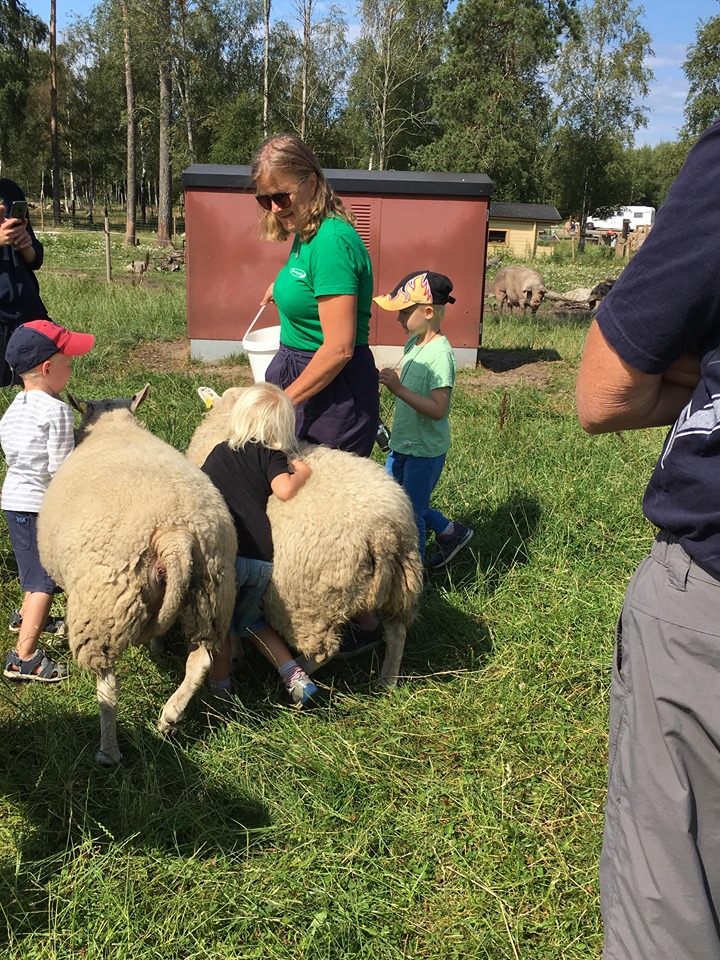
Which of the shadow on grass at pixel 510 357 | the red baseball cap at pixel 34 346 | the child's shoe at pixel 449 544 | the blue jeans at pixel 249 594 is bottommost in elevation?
the child's shoe at pixel 449 544

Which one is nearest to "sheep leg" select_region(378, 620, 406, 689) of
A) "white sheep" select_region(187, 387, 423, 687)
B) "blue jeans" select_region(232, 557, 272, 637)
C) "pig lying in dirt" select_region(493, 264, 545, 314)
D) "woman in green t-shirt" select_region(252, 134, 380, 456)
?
"white sheep" select_region(187, 387, 423, 687)

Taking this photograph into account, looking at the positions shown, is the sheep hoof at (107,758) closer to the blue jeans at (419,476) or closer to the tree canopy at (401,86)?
the blue jeans at (419,476)

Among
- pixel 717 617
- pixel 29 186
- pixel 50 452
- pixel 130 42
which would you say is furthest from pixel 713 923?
pixel 29 186

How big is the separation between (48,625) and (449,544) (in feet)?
7.39

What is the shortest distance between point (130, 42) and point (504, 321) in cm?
2928

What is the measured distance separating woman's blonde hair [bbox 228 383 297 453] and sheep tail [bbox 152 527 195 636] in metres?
0.60

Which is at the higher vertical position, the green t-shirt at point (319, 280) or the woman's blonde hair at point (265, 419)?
the green t-shirt at point (319, 280)

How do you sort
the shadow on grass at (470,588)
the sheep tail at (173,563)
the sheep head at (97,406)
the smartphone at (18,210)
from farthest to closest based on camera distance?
the smartphone at (18,210)
the sheep head at (97,406)
the shadow on grass at (470,588)
the sheep tail at (173,563)

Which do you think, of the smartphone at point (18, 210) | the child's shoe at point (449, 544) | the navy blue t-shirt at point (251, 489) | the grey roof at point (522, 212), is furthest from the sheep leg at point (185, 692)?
the grey roof at point (522, 212)

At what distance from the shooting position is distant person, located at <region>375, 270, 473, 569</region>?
13.4 ft

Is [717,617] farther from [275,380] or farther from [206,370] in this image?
[206,370]

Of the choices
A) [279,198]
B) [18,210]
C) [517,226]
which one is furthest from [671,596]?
[517,226]

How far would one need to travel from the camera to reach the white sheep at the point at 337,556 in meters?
3.06

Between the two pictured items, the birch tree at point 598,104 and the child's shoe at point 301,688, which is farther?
the birch tree at point 598,104
